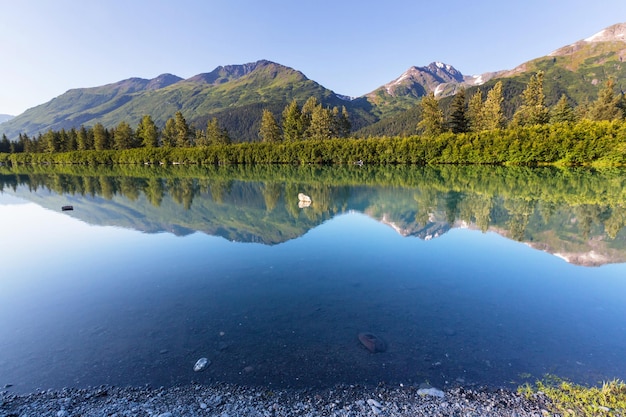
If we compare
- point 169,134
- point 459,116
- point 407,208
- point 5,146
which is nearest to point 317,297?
point 407,208

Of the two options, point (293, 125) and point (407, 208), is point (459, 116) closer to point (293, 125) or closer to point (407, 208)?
point (293, 125)

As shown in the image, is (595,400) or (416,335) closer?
(595,400)

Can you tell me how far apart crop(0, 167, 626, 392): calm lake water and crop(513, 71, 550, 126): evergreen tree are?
5289 cm

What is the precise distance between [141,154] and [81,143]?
35987 millimetres

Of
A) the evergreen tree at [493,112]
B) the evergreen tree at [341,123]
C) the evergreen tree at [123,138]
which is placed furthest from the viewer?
the evergreen tree at [123,138]

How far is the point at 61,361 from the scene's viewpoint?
6.93 m

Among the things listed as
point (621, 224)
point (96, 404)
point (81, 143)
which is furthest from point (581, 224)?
point (81, 143)

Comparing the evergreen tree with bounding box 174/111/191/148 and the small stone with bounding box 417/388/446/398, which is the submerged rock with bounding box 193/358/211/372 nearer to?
the small stone with bounding box 417/388/446/398

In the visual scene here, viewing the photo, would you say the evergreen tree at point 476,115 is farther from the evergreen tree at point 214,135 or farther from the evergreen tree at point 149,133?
the evergreen tree at point 149,133

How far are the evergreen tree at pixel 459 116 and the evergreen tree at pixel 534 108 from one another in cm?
1019

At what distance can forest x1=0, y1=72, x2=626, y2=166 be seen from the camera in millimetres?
49094

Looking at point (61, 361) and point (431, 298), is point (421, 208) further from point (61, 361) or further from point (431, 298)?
point (61, 361)

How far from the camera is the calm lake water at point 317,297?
21.6 ft

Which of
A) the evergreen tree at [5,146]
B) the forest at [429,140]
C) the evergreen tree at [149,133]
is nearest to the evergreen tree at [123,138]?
the forest at [429,140]
